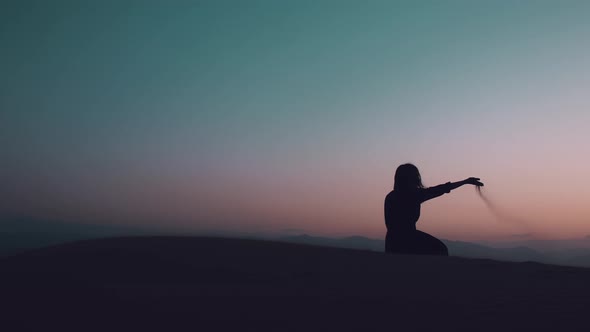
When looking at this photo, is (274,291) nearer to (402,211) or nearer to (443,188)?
(402,211)

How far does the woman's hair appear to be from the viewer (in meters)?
7.70

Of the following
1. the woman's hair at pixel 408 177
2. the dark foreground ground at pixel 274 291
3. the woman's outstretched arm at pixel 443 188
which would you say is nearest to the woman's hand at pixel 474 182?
the woman's outstretched arm at pixel 443 188

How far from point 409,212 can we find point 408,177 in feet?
1.83

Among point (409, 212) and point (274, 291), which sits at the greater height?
point (409, 212)

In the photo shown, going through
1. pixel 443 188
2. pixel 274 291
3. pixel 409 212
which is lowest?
pixel 274 291

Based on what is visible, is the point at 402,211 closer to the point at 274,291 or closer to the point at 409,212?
the point at 409,212

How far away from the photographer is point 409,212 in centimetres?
772

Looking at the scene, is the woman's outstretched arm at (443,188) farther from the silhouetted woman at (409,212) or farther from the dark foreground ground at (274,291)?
the dark foreground ground at (274,291)

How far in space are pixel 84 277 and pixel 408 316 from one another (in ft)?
10.6

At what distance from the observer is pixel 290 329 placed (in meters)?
3.10

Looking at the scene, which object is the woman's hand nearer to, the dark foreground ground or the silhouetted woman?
the silhouetted woman

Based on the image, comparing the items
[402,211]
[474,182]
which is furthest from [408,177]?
[474,182]

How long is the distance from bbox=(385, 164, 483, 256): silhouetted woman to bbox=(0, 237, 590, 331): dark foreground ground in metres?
1.56

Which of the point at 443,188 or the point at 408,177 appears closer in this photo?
the point at 443,188
